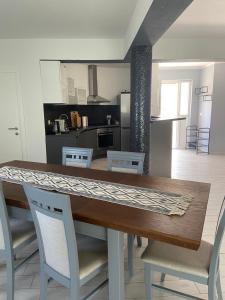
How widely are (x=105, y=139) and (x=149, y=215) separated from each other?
4.72 meters

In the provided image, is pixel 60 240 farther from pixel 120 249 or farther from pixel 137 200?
pixel 137 200

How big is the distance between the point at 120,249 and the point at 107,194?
1.34ft

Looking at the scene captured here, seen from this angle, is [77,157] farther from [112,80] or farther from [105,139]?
[112,80]

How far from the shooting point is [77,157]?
262 centimetres

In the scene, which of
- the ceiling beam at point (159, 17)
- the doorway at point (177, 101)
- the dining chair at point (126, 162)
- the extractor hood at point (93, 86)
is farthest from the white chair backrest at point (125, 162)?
the doorway at point (177, 101)

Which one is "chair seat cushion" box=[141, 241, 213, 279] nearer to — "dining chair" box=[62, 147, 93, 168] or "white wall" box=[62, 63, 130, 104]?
"dining chair" box=[62, 147, 93, 168]

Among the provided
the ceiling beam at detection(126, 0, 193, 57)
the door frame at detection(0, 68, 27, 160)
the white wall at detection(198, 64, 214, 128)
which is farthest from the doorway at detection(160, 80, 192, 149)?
the ceiling beam at detection(126, 0, 193, 57)

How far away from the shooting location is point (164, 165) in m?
4.23

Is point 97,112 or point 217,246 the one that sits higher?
point 97,112

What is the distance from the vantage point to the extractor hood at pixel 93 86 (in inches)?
231

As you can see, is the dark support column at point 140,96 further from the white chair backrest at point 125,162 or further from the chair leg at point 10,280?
the chair leg at point 10,280

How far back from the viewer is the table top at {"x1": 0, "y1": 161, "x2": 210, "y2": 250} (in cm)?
117

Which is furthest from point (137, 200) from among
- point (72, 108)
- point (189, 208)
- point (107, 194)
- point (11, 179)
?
point (72, 108)

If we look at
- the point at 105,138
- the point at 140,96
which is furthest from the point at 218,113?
the point at 140,96
